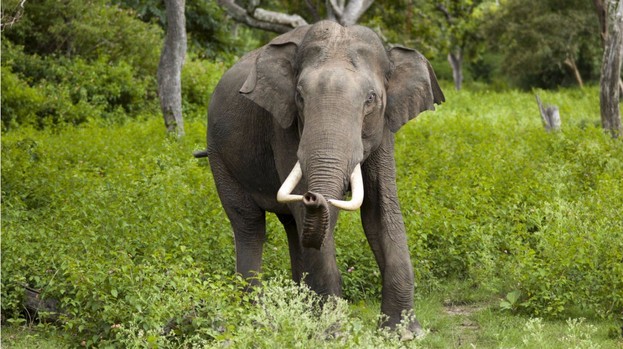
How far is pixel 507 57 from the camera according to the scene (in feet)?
132

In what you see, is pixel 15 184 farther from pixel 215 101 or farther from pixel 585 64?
pixel 585 64

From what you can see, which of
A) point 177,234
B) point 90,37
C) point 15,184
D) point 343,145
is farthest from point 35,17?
point 343,145

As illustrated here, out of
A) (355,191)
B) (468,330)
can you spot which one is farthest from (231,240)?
(355,191)

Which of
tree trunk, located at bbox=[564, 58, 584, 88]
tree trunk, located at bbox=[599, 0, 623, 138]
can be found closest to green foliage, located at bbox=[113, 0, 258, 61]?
tree trunk, located at bbox=[599, 0, 623, 138]

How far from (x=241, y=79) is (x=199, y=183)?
3478 millimetres

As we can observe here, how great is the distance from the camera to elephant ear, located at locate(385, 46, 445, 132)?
7.30 metres

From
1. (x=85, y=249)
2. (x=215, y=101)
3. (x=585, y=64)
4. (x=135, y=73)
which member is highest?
(x=215, y=101)

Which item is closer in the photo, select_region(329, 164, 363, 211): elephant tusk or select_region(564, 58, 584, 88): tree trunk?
select_region(329, 164, 363, 211): elephant tusk

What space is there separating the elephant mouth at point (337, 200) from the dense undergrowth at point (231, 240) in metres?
0.47

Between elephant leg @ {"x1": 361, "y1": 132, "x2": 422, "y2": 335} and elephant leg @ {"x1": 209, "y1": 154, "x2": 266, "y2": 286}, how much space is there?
125 cm

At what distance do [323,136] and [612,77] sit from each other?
35.0 ft

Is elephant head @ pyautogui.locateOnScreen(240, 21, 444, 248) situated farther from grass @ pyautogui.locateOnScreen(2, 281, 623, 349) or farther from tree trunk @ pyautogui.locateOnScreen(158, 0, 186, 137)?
tree trunk @ pyautogui.locateOnScreen(158, 0, 186, 137)

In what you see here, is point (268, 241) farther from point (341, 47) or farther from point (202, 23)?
point (202, 23)

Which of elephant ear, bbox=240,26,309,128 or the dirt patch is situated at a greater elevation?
elephant ear, bbox=240,26,309,128
